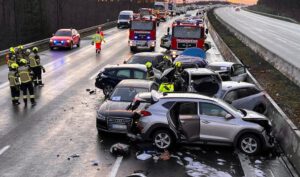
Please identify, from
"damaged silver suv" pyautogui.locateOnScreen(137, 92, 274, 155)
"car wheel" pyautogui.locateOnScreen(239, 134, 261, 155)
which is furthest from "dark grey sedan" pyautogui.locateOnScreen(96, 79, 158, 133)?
"car wheel" pyautogui.locateOnScreen(239, 134, 261, 155)

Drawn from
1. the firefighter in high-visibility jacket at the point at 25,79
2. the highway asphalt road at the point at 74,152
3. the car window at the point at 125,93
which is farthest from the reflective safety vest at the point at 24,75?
the car window at the point at 125,93

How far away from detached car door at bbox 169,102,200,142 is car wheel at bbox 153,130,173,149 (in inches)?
11.5

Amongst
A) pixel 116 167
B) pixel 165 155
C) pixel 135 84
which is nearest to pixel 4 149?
pixel 116 167

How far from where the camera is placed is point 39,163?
11.0 meters

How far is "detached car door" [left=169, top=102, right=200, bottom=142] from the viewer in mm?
11930

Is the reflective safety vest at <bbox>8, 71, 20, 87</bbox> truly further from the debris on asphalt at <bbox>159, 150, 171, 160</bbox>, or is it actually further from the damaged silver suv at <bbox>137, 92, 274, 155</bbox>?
the debris on asphalt at <bbox>159, 150, 171, 160</bbox>

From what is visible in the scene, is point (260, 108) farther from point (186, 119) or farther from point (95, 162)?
point (95, 162)

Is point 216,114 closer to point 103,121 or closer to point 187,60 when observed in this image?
point 103,121

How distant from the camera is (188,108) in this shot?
39.4ft

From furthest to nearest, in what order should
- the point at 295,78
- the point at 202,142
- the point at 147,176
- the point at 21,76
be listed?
the point at 295,78
the point at 21,76
the point at 202,142
the point at 147,176

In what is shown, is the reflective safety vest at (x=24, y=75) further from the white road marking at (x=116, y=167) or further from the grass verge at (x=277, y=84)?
the grass verge at (x=277, y=84)

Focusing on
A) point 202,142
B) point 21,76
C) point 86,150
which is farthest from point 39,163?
point 21,76

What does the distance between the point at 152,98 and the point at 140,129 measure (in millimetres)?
912

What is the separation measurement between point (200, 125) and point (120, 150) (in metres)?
2.23
